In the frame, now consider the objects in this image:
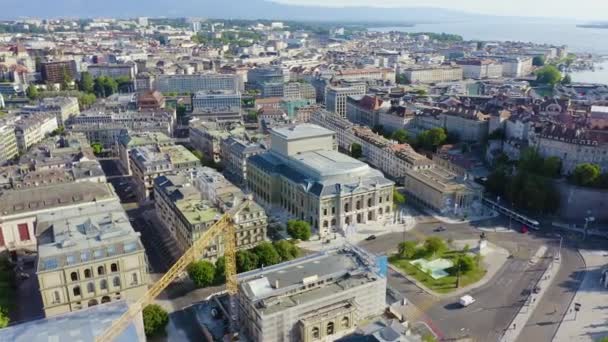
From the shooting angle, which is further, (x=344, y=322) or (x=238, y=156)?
(x=238, y=156)

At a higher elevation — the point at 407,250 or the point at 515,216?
the point at 407,250

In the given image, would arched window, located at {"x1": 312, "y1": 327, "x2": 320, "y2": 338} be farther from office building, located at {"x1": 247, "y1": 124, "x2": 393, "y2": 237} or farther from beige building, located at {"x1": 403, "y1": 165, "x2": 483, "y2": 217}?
beige building, located at {"x1": 403, "y1": 165, "x2": 483, "y2": 217}

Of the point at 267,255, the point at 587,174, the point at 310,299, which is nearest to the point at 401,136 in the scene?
the point at 587,174

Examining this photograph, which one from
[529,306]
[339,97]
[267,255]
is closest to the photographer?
[529,306]

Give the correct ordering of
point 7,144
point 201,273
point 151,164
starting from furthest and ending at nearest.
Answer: point 7,144 → point 151,164 → point 201,273

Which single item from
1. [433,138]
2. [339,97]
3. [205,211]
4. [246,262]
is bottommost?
[246,262]

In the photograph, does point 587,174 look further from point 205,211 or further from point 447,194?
point 205,211

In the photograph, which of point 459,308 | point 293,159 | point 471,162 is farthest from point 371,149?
point 459,308
